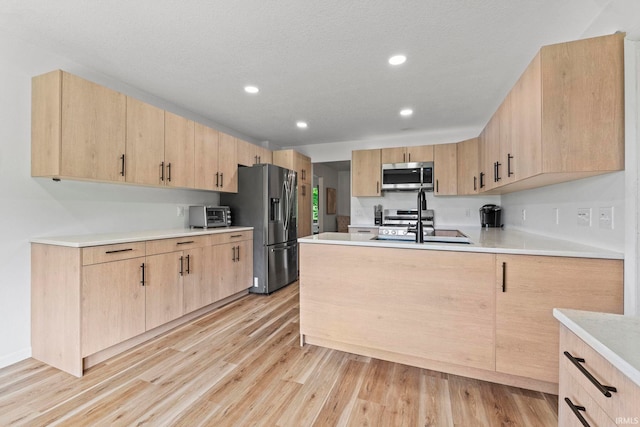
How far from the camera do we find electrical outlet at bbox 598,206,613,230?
148cm

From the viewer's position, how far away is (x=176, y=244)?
261cm

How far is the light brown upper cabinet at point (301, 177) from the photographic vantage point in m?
4.65

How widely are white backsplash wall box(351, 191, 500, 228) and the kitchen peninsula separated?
8.79 feet

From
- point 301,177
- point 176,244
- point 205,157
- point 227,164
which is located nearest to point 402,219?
point 301,177

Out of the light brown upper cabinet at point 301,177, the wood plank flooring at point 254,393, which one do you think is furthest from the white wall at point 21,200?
the light brown upper cabinet at point 301,177

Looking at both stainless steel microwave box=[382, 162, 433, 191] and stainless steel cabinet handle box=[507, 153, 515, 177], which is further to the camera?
stainless steel microwave box=[382, 162, 433, 191]

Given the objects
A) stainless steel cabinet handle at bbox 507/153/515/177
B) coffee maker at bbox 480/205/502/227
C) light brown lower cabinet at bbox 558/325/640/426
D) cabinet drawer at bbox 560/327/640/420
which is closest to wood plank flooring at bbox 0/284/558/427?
light brown lower cabinet at bbox 558/325/640/426

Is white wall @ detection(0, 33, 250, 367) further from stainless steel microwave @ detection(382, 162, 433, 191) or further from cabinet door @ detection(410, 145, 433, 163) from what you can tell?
cabinet door @ detection(410, 145, 433, 163)

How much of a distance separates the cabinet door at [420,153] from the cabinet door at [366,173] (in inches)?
19.5

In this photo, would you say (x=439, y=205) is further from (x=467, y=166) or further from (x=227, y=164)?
(x=227, y=164)

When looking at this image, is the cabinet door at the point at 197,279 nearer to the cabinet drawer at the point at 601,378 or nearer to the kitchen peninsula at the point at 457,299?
the kitchen peninsula at the point at 457,299

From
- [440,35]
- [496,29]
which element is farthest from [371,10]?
[496,29]

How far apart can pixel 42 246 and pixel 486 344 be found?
3243mm

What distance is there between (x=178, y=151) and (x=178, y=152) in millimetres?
11
